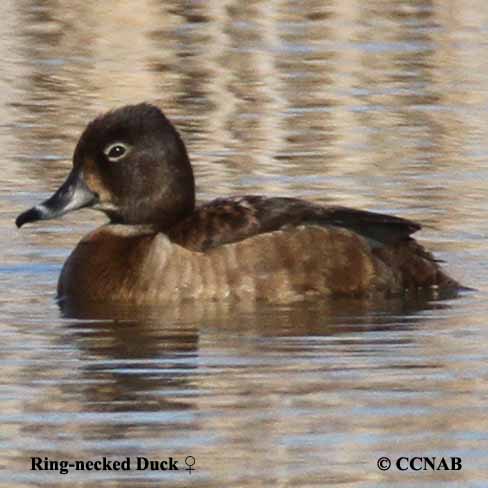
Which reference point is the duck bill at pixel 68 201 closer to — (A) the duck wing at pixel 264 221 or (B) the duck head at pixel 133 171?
(B) the duck head at pixel 133 171

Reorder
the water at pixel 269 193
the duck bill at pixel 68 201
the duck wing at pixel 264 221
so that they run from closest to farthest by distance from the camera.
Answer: the water at pixel 269 193
the duck wing at pixel 264 221
the duck bill at pixel 68 201

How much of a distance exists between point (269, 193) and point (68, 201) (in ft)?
7.22

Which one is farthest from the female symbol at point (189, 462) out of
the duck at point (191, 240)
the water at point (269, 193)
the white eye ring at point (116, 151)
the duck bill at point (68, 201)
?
the white eye ring at point (116, 151)

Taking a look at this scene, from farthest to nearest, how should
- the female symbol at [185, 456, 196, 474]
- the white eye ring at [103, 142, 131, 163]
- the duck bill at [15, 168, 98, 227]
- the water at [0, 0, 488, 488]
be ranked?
1. the white eye ring at [103, 142, 131, 163]
2. the duck bill at [15, 168, 98, 227]
3. the water at [0, 0, 488, 488]
4. the female symbol at [185, 456, 196, 474]

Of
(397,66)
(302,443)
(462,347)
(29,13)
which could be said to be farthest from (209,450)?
(29,13)

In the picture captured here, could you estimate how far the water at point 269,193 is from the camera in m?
8.25

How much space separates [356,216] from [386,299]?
43cm

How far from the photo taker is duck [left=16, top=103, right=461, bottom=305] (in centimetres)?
1101

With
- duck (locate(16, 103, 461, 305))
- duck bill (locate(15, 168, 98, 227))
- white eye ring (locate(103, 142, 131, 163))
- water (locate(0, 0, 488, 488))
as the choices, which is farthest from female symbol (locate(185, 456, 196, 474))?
white eye ring (locate(103, 142, 131, 163))

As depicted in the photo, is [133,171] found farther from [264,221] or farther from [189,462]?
[189,462]

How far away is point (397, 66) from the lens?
17797 millimetres

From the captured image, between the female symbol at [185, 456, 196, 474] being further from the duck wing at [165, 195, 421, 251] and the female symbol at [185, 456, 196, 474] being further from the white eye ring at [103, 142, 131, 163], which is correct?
the white eye ring at [103, 142, 131, 163]

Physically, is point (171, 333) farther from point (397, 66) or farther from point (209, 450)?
point (397, 66)

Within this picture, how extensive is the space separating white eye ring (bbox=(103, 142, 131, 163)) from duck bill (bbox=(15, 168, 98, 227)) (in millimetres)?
170
